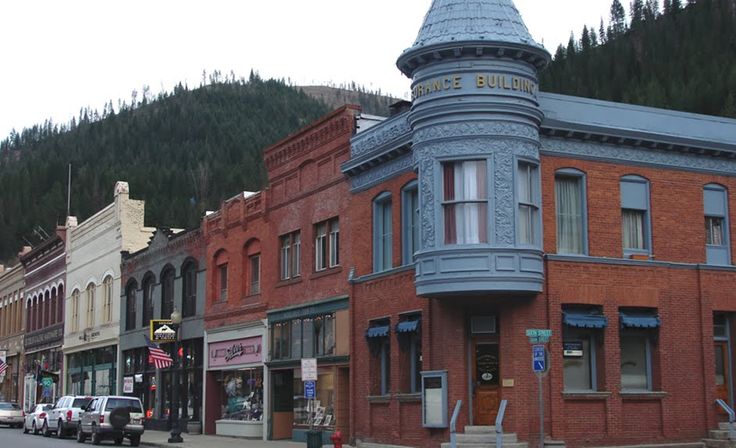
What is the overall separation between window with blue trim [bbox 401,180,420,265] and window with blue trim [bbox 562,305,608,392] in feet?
15.5

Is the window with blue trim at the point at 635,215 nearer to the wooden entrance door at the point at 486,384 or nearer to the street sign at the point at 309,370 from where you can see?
the wooden entrance door at the point at 486,384

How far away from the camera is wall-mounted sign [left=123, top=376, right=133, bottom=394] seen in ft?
160

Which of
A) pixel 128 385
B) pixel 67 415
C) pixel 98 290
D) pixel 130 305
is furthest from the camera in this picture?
pixel 98 290

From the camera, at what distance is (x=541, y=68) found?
1011 inches

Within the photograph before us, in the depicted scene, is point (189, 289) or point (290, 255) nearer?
point (290, 255)

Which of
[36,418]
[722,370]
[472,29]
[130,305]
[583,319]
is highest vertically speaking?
[472,29]

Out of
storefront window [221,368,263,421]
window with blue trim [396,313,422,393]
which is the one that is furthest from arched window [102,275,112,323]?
window with blue trim [396,313,422,393]

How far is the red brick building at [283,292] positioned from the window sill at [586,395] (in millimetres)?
8114

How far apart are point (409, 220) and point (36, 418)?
81.9ft

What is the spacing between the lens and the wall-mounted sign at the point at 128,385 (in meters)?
48.7

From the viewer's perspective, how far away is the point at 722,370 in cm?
2734

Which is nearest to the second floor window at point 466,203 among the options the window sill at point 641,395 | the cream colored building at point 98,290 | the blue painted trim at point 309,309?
the window sill at point 641,395

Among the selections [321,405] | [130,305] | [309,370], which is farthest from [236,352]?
[130,305]

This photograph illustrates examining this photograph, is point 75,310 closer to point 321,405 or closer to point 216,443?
point 216,443
